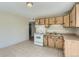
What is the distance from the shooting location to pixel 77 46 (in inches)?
131

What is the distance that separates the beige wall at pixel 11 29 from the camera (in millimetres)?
5641

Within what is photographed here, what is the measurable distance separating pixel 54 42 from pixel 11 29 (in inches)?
101

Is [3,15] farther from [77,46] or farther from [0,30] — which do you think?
[77,46]

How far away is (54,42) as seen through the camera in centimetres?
602

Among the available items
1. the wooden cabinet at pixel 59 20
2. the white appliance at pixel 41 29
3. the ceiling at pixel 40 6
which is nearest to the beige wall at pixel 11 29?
the ceiling at pixel 40 6

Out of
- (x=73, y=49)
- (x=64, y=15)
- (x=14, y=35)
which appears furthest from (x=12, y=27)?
(x=73, y=49)

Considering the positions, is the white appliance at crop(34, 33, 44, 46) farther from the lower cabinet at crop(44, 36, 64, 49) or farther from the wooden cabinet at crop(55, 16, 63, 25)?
the wooden cabinet at crop(55, 16, 63, 25)

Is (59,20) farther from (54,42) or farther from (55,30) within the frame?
(54,42)

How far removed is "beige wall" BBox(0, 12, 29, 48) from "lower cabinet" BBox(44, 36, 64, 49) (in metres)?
1.97

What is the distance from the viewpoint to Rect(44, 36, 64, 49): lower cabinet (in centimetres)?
578

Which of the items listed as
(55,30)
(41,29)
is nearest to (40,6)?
(55,30)

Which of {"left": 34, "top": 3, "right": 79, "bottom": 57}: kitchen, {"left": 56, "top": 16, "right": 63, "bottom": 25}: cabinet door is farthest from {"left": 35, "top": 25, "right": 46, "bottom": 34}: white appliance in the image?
{"left": 56, "top": 16, "right": 63, "bottom": 25}: cabinet door

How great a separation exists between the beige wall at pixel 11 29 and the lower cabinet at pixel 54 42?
1972mm

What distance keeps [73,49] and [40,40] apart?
11.0 feet
